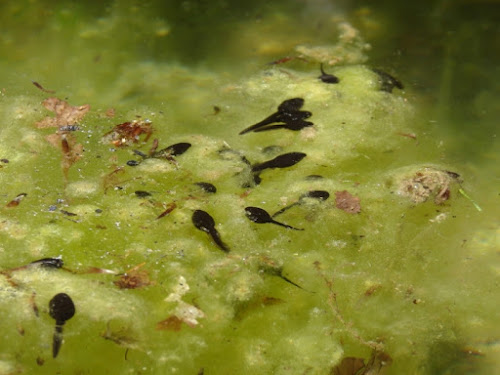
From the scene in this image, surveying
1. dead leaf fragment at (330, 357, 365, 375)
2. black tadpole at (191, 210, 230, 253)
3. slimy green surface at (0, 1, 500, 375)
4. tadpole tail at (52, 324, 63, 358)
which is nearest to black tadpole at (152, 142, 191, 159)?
slimy green surface at (0, 1, 500, 375)

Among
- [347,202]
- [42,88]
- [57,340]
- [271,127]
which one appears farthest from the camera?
[42,88]

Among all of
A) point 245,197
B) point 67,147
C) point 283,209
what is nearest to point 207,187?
point 245,197

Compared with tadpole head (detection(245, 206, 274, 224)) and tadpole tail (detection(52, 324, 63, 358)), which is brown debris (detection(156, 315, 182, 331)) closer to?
tadpole tail (detection(52, 324, 63, 358))

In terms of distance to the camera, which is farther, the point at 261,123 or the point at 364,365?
the point at 261,123

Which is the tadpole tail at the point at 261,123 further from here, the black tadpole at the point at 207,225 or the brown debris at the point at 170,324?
the brown debris at the point at 170,324

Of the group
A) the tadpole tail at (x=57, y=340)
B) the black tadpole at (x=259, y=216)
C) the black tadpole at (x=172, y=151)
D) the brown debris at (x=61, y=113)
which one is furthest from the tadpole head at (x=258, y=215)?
the brown debris at (x=61, y=113)

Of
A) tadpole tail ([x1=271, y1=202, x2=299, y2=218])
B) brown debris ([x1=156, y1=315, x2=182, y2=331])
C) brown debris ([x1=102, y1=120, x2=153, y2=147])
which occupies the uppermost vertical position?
brown debris ([x1=102, y1=120, x2=153, y2=147])

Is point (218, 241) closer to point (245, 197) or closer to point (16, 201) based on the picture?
point (245, 197)
